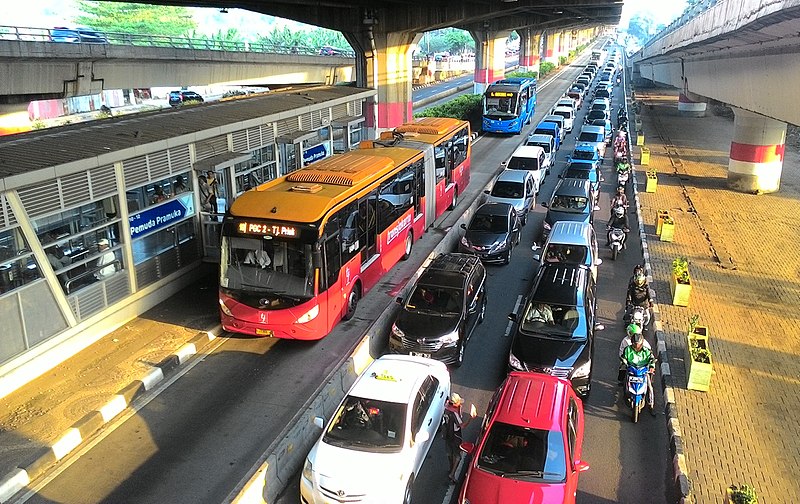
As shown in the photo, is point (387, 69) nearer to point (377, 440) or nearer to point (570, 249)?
point (570, 249)

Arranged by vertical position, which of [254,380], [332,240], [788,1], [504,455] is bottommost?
[254,380]

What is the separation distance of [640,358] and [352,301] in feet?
21.1

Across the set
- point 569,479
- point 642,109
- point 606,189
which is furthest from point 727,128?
point 569,479

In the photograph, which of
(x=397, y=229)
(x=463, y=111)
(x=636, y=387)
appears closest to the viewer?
(x=636, y=387)

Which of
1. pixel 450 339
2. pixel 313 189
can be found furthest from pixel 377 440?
pixel 313 189

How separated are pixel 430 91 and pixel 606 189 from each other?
50.9 m

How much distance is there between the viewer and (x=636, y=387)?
1071 centimetres

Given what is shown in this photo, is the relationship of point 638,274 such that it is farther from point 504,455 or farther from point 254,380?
point 254,380

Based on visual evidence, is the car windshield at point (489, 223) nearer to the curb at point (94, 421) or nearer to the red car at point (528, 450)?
the curb at point (94, 421)

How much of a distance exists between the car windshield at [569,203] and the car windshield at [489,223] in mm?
2605

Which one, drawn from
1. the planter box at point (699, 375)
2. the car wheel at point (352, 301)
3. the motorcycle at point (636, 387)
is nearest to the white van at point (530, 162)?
the car wheel at point (352, 301)

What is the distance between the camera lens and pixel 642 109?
55562mm

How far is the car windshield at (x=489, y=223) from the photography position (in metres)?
18.5

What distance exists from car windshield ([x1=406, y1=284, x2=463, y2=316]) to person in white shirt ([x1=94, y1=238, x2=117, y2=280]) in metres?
6.52
